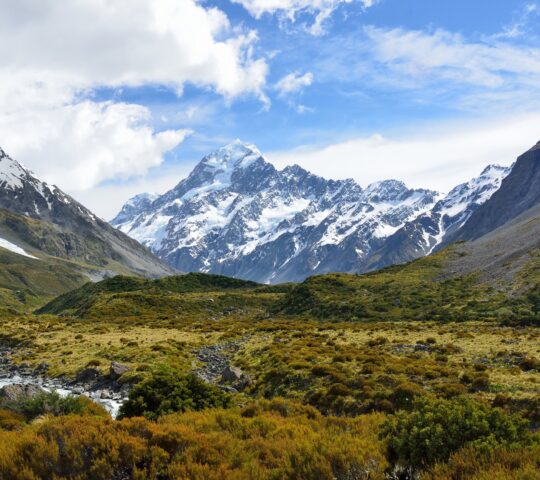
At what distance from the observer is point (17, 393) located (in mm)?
22109

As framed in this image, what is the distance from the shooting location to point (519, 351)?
32.6 meters

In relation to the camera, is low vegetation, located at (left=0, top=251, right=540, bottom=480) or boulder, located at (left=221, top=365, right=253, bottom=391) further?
boulder, located at (left=221, top=365, right=253, bottom=391)

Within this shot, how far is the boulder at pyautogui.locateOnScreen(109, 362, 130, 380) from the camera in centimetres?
3305

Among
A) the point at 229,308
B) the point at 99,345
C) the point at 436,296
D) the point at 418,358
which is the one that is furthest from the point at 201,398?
the point at 229,308

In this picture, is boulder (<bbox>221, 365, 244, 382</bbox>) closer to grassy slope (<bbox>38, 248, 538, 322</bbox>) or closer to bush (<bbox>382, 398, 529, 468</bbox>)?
bush (<bbox>382, 398, 529, 468</bbox>)

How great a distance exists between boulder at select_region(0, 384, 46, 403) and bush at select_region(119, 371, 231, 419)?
5.25 metres

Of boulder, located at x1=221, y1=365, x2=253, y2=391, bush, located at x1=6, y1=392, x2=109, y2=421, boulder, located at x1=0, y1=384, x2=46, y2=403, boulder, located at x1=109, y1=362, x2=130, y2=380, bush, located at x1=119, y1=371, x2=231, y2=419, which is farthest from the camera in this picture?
boulder, located at x1=109, y1=362, x2=130, y2=380

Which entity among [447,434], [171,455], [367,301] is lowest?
[367,301]

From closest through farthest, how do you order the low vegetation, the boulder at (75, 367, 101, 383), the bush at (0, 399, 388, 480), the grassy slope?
the bush at (0, 399, 388, 480) < the low vegetation < the boulder at (75, 367, 101, 383) < the grassy slope

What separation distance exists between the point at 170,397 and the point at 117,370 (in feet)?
52.8

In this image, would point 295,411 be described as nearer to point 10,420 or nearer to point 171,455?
point 171,455

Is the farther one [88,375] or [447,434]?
[88,375]

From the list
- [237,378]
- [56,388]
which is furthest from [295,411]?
[56,388]

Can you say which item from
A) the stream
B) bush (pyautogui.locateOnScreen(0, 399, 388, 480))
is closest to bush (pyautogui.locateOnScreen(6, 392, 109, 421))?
the stream
